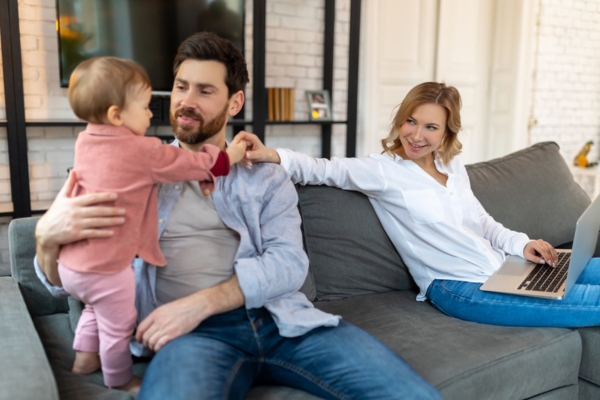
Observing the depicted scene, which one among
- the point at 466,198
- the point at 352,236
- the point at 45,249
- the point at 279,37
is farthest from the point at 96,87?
the point at 279,37

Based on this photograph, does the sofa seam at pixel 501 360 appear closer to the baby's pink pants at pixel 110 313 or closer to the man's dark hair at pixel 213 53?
the baby's pink pants at pixel 110 313

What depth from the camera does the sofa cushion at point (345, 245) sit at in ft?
6.44

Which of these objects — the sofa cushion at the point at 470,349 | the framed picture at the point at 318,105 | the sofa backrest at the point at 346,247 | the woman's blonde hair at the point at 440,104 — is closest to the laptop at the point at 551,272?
the sofa cushion at the point at 470,349

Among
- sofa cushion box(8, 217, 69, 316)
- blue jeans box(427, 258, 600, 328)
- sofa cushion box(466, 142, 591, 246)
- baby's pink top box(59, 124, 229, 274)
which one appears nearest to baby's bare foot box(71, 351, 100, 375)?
baby's pink top box(59, 124, 229, 274)

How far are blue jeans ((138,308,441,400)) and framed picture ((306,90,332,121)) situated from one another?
287 centimetres

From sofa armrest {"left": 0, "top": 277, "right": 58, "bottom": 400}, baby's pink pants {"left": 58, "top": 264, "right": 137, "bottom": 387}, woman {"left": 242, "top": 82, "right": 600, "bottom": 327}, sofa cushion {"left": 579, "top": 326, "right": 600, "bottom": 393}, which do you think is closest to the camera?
sofa armrest {"left": 0, "top": 277, "right": 58, "bottom": 400}

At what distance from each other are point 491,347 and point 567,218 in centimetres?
118

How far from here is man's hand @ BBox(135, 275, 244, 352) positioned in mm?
1297

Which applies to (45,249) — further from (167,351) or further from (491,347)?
(491,347)

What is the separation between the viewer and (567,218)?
255 cm

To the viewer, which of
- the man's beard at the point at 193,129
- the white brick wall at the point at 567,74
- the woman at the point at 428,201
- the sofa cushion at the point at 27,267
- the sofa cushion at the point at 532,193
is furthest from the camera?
the white brick wall at the point at 567,74

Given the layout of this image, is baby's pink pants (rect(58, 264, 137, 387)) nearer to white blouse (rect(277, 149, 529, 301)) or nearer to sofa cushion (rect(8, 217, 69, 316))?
sofa cushion (rect(8, 217, 69, 316))

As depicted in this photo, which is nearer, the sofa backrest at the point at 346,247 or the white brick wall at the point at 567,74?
the sofa backrest at the point at 346,247

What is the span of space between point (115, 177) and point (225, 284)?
1.24 feet
